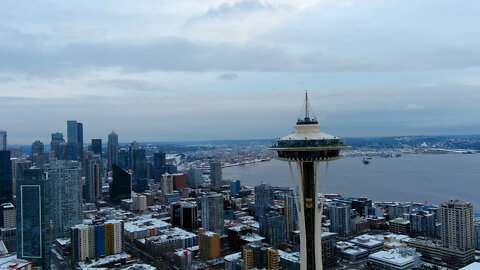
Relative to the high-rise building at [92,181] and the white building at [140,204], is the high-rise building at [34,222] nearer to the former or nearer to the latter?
the white building at [140,204]

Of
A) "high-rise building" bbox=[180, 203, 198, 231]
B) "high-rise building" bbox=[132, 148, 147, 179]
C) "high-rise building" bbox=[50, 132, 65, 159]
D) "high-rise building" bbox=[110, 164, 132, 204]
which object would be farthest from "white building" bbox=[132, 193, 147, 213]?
"high-rise building" bbox=[50, 132, 65, 159]

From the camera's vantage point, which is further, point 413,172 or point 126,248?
point 413,172

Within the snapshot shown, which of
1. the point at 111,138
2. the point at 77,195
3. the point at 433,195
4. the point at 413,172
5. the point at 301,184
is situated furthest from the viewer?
the point at 111,138

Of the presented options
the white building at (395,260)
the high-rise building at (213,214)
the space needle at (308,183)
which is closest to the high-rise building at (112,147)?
the high-rise building at (213,214)

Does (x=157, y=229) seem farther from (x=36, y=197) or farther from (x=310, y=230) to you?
(x=310, y=230)

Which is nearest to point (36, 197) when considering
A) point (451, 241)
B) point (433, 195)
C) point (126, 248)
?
point (126, 248)

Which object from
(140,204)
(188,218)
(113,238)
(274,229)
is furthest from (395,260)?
(140,204)

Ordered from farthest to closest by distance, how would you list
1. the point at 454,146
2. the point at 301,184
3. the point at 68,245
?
the point at 454,146 → the point at 68,245 → the point at 301,184

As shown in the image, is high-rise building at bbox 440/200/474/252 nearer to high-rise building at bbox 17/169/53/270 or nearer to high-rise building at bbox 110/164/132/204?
high-rise building at bbox 17/169/53/270
